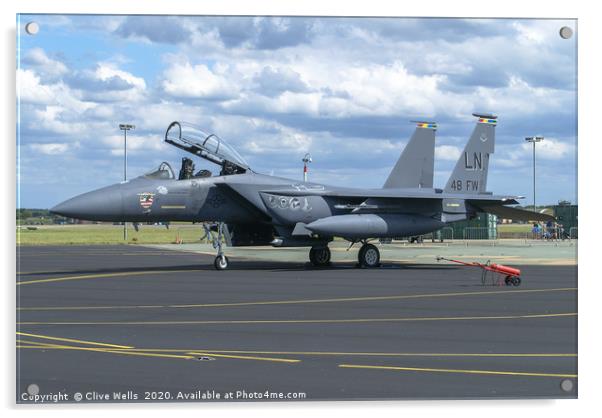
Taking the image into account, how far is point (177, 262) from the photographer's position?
100ft

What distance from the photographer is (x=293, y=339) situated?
449 inches

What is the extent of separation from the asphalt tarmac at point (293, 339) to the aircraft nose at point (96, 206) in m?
1.60

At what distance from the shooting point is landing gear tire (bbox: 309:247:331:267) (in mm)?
27312

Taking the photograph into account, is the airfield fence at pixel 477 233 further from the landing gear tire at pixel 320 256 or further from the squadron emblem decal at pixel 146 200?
the squadron emblem decal at pixel 146 200

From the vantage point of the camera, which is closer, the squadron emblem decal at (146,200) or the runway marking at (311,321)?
the runway marking at (311,321)

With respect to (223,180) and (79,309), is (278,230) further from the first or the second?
(79,309)

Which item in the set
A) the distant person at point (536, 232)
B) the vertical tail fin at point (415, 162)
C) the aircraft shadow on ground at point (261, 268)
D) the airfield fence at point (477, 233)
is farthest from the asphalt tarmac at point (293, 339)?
the airfield fence at point (477, 233)

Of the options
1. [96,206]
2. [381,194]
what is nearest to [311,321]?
[96,206]

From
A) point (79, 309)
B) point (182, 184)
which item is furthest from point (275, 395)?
point (182, 184)

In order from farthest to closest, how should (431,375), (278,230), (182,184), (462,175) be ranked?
(462,175), (278,230), (182,184), (431,375)

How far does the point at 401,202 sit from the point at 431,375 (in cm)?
1790

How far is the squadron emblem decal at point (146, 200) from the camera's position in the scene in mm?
22406

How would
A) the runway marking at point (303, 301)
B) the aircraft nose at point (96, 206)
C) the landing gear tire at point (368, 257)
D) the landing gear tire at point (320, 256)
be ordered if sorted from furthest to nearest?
the landing gear tire at point (320, 256) < the landing gear tire at point (368, 257) < the aircraft nose at point (96, 206) < the runway marking at point (303, 301)

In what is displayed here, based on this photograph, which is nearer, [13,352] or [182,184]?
[13,352]
